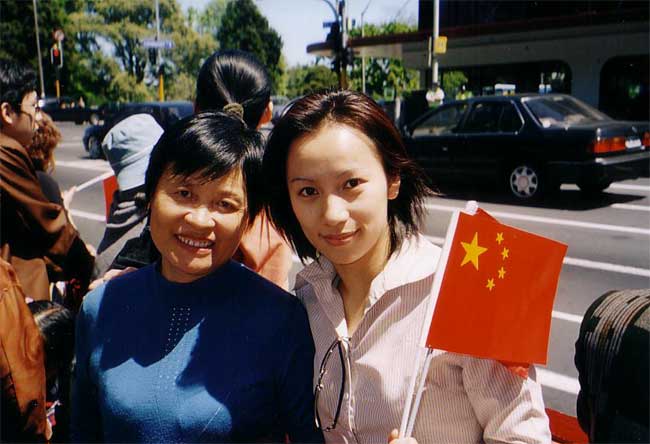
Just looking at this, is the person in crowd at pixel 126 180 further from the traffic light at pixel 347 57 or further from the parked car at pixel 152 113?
the traffic light at pixel 347 57

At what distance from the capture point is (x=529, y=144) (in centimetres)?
1007

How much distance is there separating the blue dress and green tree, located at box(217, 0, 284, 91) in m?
57.0

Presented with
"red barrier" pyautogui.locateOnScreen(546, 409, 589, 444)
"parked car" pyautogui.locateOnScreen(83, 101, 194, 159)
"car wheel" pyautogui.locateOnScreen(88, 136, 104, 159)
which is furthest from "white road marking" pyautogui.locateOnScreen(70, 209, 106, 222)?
"red barrier" pyautogui.locateOnScreen(546, 409, 589, 444)

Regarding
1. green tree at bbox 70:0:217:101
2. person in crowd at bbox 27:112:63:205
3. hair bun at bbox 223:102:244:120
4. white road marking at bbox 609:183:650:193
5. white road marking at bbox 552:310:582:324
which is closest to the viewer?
hair bun at bbox 223:102:244:120

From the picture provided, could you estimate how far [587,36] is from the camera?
19297mm

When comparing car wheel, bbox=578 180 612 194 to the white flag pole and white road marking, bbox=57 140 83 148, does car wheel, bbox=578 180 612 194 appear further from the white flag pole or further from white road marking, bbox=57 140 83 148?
white road marking, bbox=57 140 83 148

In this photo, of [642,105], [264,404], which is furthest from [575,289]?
[642,105]

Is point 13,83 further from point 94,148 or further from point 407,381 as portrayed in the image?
point 94,148

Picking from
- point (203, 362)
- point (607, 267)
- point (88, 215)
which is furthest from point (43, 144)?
point (88, 215)

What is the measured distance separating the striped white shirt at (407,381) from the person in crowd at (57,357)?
139cm

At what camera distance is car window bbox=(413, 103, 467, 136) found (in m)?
11.4

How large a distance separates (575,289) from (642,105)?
14961mm

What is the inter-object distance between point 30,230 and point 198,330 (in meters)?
1.61

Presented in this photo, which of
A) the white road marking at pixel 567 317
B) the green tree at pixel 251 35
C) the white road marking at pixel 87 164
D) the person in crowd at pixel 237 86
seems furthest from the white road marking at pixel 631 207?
the green tree at pixel 251 35
